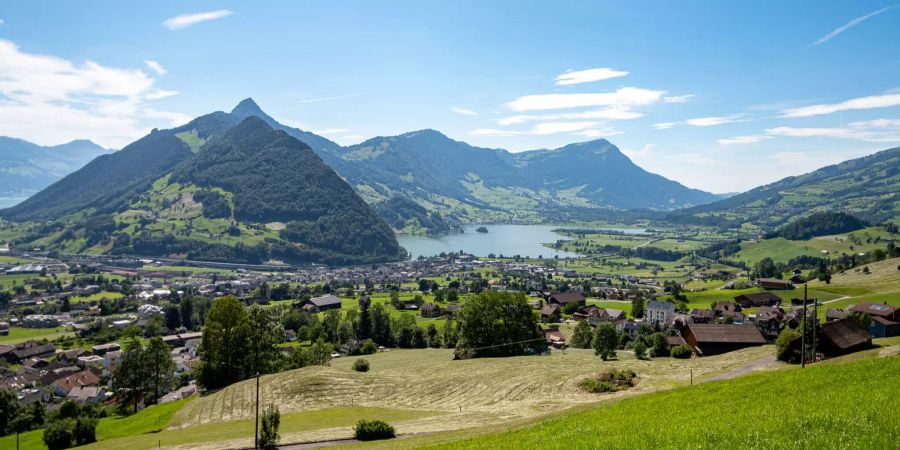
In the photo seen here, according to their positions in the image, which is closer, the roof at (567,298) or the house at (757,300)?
the house at (757,300)

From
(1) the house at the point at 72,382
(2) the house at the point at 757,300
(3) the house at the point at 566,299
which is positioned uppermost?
(2) the house at the point at 757,300

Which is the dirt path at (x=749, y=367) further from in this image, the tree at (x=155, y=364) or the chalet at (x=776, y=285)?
the chalet at (x=776, y=285)

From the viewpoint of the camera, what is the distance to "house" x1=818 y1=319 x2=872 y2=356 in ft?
137

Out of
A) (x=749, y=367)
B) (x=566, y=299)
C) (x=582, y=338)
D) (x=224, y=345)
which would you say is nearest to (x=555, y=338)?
(x=582, y=338)

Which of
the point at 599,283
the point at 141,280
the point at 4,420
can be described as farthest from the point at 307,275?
the point at 4,420

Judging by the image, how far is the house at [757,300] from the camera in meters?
95.8

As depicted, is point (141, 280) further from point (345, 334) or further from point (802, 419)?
point (802, 419)

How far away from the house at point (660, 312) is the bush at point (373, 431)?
70.1m

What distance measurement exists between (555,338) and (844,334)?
3859 centimetres

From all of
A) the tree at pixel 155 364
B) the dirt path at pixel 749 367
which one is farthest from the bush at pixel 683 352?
the tree at pixel 155 364

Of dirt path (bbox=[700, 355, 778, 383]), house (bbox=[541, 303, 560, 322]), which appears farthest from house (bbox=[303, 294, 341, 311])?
dirt path (bbox=[700, 355, 778, 383])

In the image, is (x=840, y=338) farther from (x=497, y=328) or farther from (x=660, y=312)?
(x=660, y=312)

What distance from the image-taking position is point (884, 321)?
56.6 meters

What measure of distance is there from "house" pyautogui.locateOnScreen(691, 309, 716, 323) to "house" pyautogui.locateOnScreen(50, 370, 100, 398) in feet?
289
